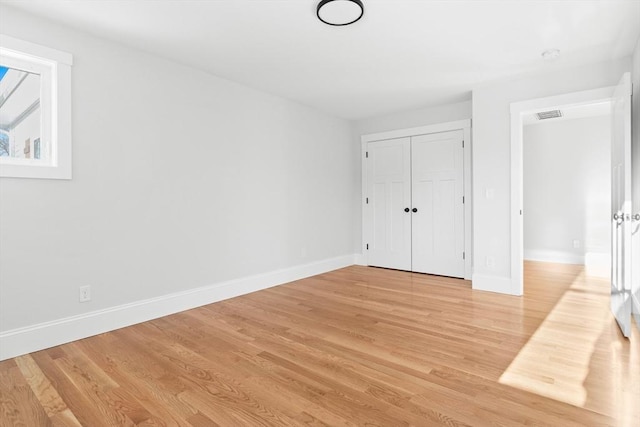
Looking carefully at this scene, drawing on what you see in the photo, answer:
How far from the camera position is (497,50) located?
10.3ft

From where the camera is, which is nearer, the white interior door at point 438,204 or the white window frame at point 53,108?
the white window frame at point 53,108

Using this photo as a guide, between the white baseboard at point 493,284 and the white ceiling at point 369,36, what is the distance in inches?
90.4

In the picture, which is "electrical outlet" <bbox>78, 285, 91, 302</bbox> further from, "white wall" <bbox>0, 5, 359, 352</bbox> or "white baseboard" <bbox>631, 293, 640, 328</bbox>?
"white baseboard" <bbox>631, 293, 640, 328</bbox>

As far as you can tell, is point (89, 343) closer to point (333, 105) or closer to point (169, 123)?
point (169, 123)

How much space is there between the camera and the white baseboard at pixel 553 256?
18.4 ft

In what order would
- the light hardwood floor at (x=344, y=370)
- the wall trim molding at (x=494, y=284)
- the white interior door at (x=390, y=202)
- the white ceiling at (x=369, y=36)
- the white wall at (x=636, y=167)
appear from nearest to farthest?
the light hardwood floor at (x=344, y=370) < the white ceiling at (x=369, y=36) < the white wall at (x=636, y=167) < the wall trim molding at (x=494, y=284) < the white interior door at (x=390, y=202)

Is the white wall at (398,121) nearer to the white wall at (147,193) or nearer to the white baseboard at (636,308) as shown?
the white wall at (147,193)

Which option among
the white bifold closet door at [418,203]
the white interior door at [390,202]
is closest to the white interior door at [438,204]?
the white bifold closet door at [418,203]

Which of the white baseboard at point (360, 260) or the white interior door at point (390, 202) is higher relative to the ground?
the white interior door at point (390, 202)

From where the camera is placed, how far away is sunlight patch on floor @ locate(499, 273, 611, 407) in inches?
73.9

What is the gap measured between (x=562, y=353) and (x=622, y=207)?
55.5 inches

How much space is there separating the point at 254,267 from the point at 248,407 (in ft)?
8.04

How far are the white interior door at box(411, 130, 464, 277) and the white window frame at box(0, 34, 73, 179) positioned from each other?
4162mm

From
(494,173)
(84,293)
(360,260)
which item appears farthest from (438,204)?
(84,293)
